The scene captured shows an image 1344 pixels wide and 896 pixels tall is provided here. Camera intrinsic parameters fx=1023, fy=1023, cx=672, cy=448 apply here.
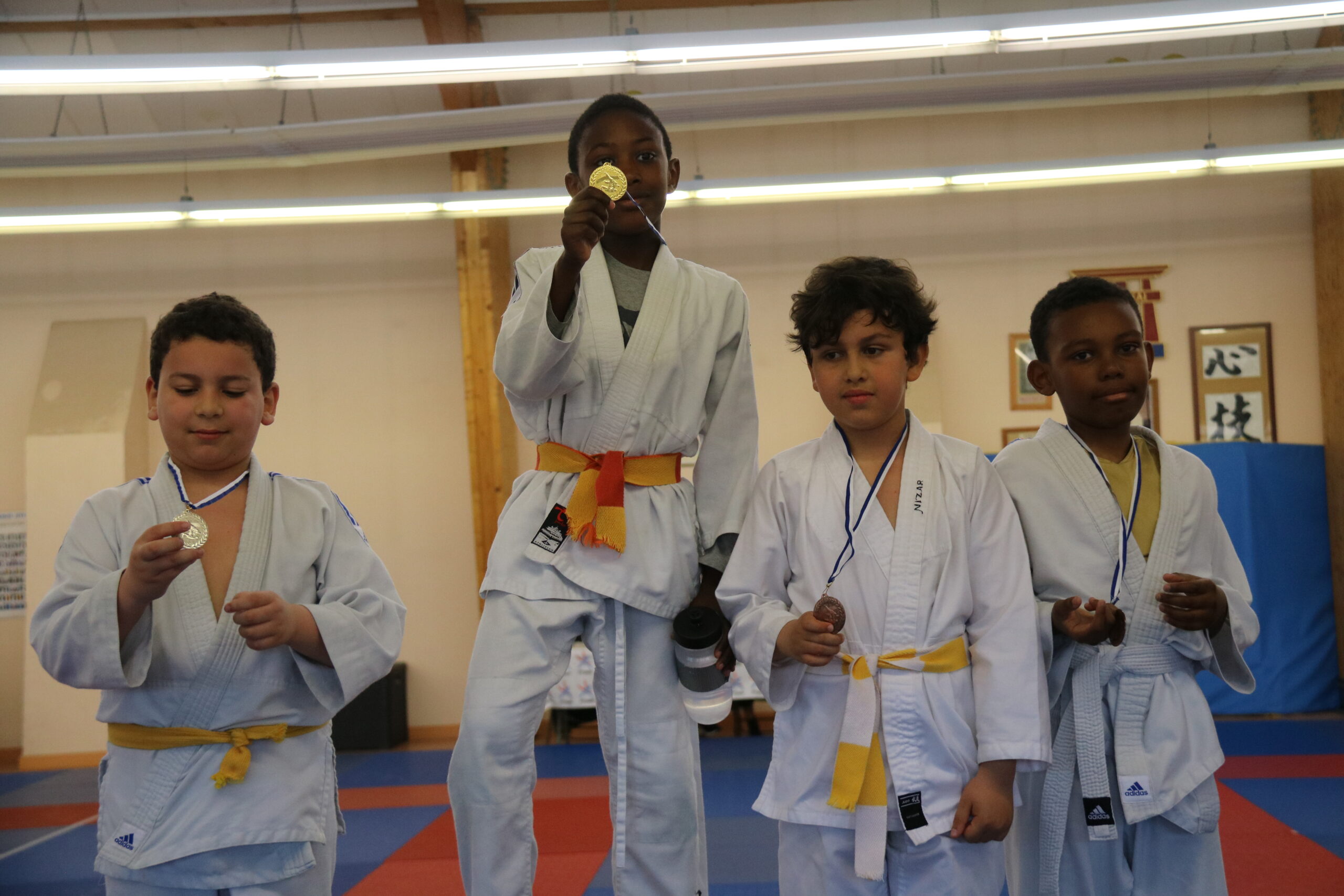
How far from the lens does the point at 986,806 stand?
174 centimetres

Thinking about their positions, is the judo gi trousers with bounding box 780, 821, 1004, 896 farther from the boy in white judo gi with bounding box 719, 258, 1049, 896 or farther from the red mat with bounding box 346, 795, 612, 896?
the red mat with bounding box 346, 795, 612, 896

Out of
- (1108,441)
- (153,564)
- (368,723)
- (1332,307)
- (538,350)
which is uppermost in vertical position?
(1332,307)

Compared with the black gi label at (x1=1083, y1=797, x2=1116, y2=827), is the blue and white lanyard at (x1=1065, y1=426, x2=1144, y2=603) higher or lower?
higher

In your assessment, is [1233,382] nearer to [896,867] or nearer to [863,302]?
[863,302]

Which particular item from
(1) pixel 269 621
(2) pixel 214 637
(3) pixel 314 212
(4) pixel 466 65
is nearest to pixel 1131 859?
(1) pixel 269 621

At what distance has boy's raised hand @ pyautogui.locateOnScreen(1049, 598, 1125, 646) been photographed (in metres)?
1.83

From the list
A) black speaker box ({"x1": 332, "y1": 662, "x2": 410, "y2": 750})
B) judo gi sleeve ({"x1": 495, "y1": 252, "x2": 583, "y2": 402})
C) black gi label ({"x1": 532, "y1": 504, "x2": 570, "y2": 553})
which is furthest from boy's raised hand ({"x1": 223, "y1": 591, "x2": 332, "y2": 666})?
black speaker box ({"x1": 332, "y1": 662, "x2": 410, "y2": 750})

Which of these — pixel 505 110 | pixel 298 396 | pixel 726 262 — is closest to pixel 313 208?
pixel 505 110

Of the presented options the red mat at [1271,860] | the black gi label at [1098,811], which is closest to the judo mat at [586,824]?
the red mat at [1271,860]

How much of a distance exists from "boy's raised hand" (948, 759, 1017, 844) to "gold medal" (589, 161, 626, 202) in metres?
1.27

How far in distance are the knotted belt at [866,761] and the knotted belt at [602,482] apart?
0.53 meters

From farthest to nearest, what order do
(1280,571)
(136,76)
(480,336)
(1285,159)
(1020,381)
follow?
(1020,381)
(480,336)
(1280,571)
(1285,159)
(136,76)

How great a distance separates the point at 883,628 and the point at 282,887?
1136 mm

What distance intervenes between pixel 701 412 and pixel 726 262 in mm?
6014
